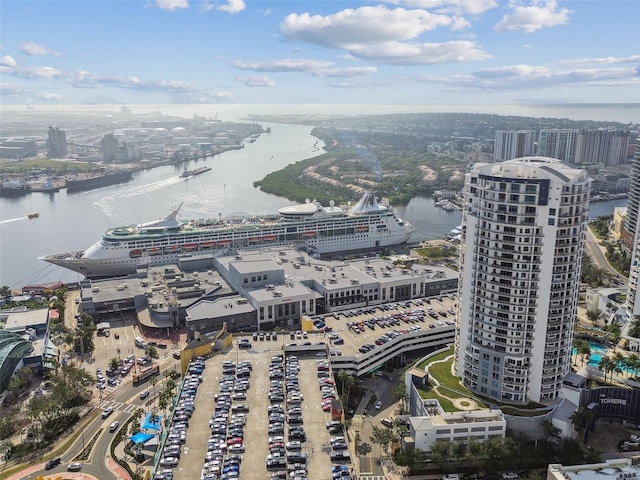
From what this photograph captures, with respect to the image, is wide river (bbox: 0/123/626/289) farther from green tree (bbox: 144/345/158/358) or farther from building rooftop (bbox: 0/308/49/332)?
green tree (bbox: 144/345/158/358)

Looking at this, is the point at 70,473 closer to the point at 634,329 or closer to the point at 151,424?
the point at 151,424

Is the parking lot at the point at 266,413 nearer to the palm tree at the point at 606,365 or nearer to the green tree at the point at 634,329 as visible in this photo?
the palm tree at the point at 606,365

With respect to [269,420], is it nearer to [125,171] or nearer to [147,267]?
[147,267]

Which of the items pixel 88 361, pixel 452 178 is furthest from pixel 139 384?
pixel 452 178

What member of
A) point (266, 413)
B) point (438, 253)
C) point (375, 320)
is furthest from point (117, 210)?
point (266, 413)

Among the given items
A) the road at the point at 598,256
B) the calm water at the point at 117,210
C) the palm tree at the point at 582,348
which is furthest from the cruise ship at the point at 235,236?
the palm tree at the point at 582,348

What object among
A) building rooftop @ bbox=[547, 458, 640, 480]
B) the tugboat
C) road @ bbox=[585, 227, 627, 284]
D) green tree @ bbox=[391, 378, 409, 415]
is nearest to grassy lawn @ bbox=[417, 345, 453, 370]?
green tree @ bbox=[391, 378, 409, 415]
